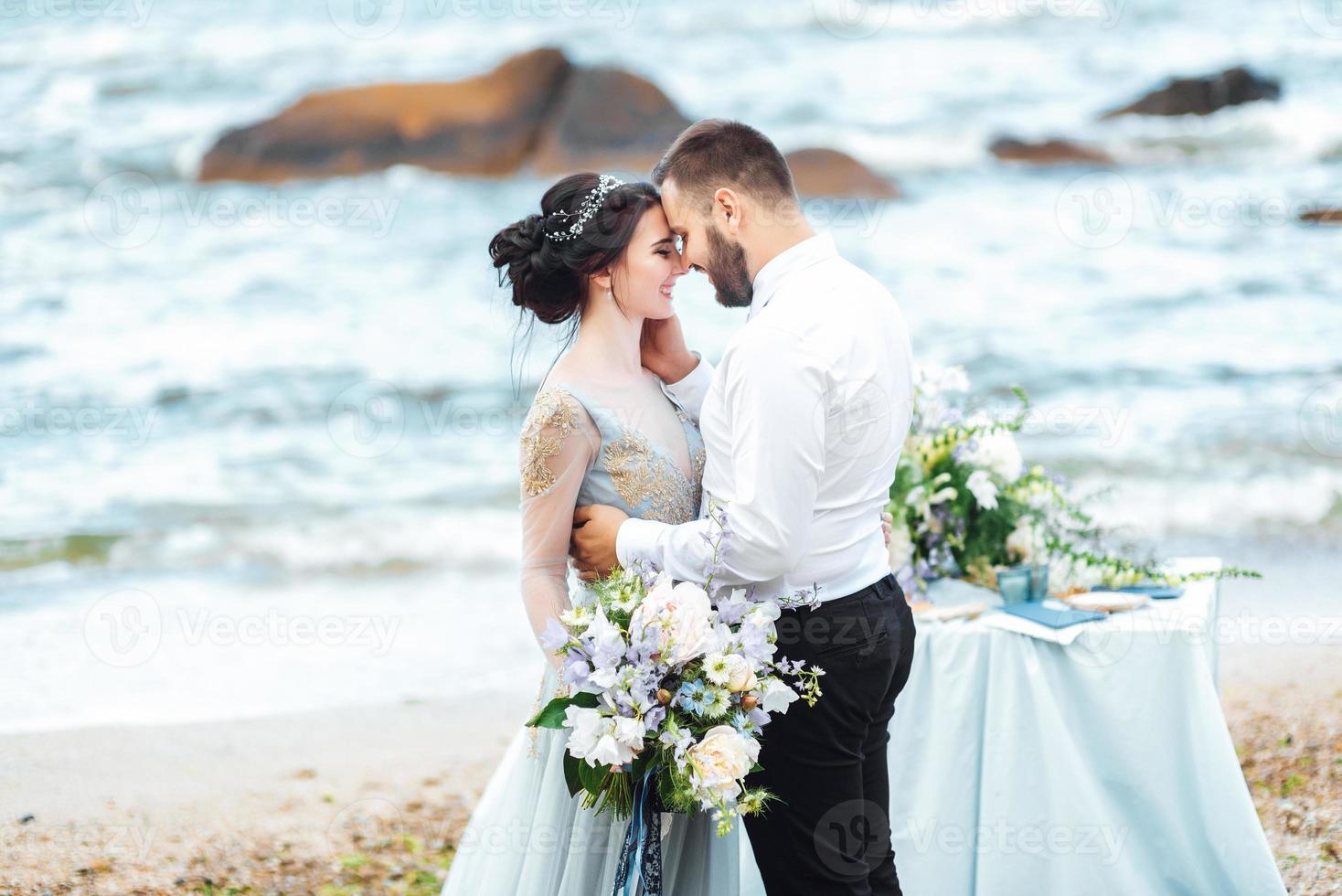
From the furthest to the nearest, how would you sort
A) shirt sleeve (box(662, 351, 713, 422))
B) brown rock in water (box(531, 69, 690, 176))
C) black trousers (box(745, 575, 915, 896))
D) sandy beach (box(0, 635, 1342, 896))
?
brown rock in water (box(531, 69, 690, 176)) < sandy beach (box(0, 635, 1342, 896)) < shirt sleeve (box(662, 351, 713, 422)) < black trousers (box(745, 575, 915, 896))

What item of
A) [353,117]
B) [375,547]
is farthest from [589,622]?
[353,117]

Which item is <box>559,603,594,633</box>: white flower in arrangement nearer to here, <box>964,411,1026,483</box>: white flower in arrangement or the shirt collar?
the shirt collar

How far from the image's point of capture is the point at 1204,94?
12.8m

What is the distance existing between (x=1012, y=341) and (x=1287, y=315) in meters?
2.38

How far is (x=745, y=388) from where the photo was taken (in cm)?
203

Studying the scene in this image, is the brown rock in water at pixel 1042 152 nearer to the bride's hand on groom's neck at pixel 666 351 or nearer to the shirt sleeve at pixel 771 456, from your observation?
the bride's hand on groom's neck at pixel 666 351

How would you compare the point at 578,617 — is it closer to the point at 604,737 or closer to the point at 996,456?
the point at 604,737

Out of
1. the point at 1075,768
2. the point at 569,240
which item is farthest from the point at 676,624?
the point at 1075,768

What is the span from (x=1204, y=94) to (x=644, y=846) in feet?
42.3

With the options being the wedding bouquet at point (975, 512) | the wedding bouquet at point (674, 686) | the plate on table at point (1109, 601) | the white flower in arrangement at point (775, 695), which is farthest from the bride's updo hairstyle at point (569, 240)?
the plate on table at point (1109, 601)

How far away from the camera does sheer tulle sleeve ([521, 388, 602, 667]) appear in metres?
2.35

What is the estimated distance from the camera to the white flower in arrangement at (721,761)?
190cm

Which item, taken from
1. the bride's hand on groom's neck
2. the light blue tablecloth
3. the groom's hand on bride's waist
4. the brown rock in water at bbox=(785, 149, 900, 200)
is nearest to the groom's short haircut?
the bride's hand on groom's neck

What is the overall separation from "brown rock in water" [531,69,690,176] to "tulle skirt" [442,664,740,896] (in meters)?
11.0
